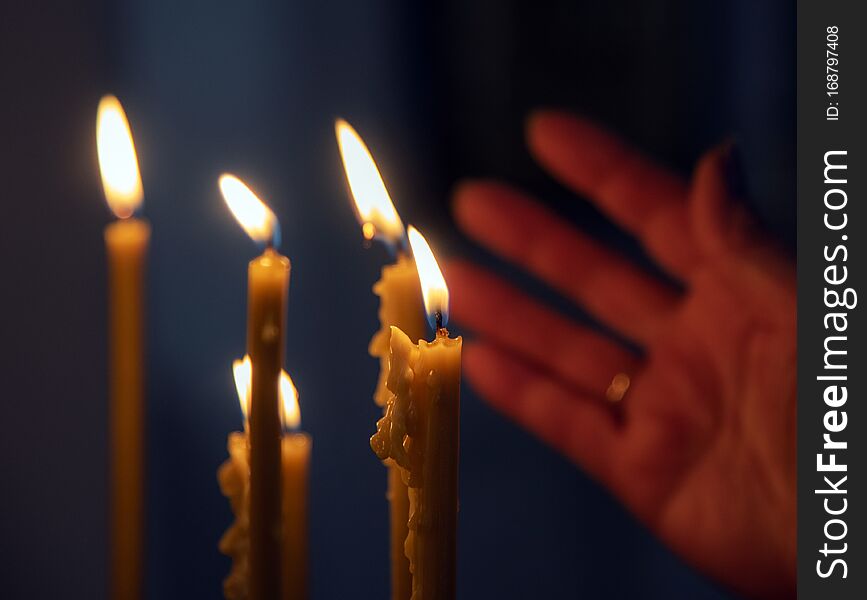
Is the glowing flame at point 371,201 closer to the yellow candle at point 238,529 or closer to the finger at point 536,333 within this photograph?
the yellow candle at point 238,529

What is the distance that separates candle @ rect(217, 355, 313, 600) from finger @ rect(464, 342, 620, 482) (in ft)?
1.55

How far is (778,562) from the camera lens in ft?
2.87

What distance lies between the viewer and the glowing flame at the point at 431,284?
0.42m

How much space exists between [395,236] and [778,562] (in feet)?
1.87

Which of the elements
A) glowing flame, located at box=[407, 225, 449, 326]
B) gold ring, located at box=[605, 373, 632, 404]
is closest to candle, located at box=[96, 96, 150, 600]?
glowing flame, located at box=[407, 225, 449, 326]

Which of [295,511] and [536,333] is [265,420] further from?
[536,333]

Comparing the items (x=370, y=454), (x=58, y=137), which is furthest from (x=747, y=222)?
(x=58, y=137)

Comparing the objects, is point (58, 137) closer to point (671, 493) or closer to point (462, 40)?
point (462, 40)

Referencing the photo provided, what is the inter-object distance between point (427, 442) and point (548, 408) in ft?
2.05

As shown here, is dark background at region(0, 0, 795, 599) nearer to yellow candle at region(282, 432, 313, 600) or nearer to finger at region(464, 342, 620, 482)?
finger at region(464, 342, 620, 482)

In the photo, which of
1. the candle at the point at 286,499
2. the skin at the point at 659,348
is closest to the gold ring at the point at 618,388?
the skin at the point at 659,348

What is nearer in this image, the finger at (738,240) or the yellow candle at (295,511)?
the yellow candle at (295,511)

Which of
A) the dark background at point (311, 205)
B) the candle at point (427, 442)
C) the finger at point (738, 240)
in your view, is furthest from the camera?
the dark background at point (311, 205)

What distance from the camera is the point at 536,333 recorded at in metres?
1.02
